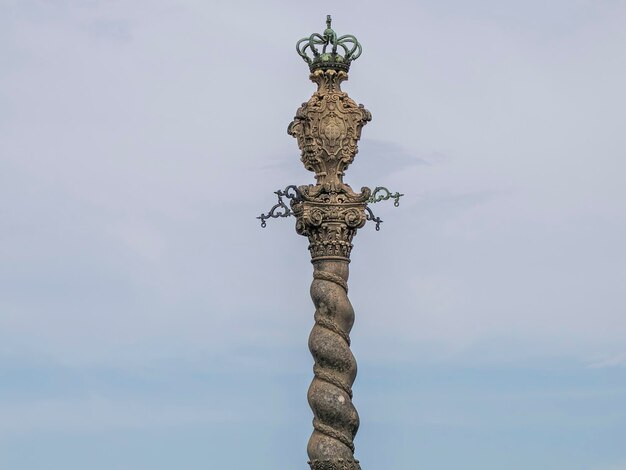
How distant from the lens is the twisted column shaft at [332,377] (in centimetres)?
4131

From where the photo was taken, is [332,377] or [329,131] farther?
[329,131]

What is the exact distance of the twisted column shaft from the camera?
41312mm

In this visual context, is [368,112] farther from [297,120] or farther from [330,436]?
[330,436]

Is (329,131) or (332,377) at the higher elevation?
(329,131)

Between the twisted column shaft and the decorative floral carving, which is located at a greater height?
the decorative floral carving

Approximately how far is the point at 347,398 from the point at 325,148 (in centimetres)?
518

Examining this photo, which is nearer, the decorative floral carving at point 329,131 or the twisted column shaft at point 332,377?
the twisted column shaft at point 332,377

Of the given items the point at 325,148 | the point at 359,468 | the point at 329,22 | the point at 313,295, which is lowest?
the point at 359,468

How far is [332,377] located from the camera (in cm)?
4159

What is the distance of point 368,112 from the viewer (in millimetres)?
43219

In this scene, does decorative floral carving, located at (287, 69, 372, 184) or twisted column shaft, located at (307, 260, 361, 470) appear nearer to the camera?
twisted column shaft, located at (307, 260, 361, 470)

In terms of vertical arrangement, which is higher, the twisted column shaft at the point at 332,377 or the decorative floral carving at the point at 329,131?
the decorative floral carving at the point at 329,131

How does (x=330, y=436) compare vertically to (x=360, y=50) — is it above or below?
below

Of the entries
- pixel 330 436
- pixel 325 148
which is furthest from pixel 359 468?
pixel 325 148
